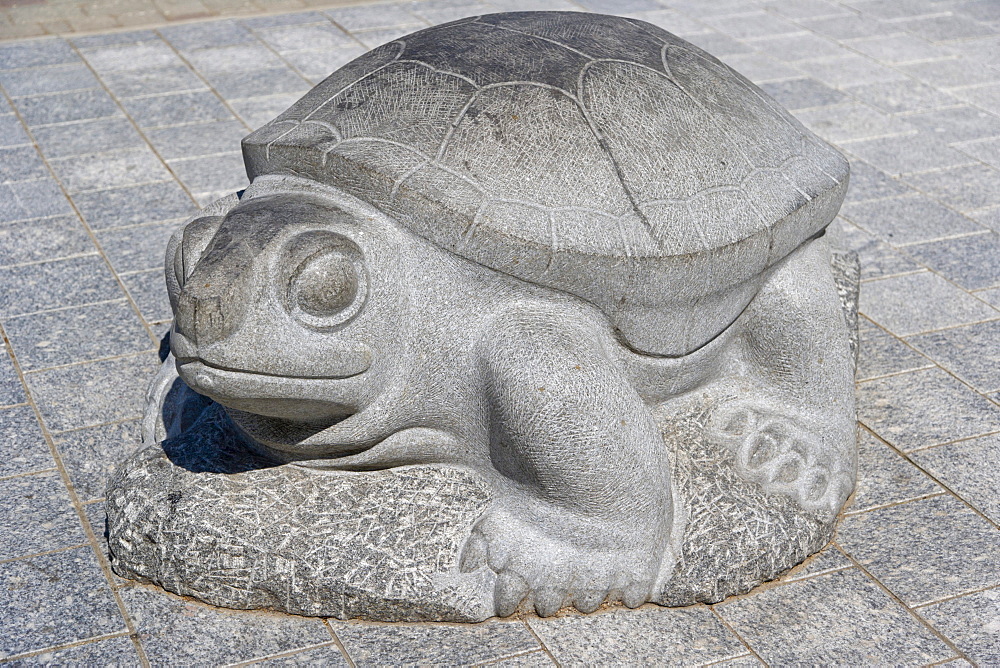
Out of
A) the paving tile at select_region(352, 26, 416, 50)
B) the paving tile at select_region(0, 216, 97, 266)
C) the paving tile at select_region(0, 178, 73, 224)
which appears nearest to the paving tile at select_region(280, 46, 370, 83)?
the paving tile at select_region(352, 26, 416, 50)

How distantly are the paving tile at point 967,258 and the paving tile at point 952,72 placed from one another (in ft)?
7.23

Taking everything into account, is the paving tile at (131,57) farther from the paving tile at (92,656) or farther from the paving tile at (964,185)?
the paving tile at (92,656)

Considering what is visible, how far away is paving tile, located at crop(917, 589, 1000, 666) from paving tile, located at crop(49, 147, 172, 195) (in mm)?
4269

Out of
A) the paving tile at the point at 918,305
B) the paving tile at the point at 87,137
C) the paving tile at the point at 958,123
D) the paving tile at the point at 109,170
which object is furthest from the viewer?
the paving tile at the point at 958,123

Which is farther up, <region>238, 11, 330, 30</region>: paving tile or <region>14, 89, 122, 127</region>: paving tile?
<region>238, 11, 330, 30</region>: paving tile

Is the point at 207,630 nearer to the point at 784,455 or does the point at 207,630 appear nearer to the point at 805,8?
the point at 784,455

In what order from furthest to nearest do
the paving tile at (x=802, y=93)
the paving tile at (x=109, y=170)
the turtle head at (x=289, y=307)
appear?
the paving tile at (x=802, y=93)
the paving tile at (x=109, y=170)
the turtle head at (x=289, y=307)

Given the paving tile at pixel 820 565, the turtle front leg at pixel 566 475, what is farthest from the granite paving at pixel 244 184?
the turtle front leg at pixel 566 475

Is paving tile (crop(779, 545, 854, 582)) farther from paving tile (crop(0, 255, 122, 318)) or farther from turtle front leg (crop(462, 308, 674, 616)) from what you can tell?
paving tile (crop(0, 255, 122, 318))

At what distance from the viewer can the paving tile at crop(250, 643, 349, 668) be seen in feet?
9.98

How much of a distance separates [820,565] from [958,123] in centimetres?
422

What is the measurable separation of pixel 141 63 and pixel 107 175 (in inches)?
68.1

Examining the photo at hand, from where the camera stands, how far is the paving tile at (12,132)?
245 inches

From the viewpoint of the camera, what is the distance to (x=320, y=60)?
740 cm
